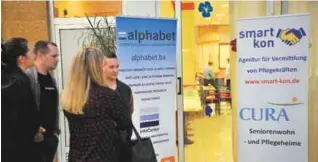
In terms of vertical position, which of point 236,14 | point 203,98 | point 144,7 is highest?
point 144,7

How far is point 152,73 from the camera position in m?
3.69

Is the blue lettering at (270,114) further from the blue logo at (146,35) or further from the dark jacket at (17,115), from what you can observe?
the dark jacket at (17,115)

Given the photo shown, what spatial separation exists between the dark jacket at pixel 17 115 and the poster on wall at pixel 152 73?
38.1 inches

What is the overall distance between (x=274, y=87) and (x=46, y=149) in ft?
7.44

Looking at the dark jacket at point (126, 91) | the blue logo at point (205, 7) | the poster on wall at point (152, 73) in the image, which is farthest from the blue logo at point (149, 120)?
the blue logo at point (205, 7)

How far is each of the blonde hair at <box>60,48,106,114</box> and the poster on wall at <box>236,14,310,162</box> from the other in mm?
1852

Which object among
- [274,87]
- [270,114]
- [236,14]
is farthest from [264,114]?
[236,14]

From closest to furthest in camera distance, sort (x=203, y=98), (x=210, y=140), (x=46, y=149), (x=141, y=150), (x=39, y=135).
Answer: (x=141, y=150) < (x=39, y=135) < (x=46, y=149) < (x=203, y=98) < (x=210, y=140)

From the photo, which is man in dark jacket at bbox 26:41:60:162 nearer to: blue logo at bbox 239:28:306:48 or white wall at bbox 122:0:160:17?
white wall at bbox 122:0:160:17

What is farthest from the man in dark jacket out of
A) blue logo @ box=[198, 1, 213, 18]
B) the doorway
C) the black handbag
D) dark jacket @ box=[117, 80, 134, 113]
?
blue logo @ box=[198, 1, 213, 18]

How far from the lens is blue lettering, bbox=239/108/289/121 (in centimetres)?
359

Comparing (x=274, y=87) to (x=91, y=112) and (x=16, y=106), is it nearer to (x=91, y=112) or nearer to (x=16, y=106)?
(x=91, y=112)

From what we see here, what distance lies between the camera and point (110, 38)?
13.2 ft

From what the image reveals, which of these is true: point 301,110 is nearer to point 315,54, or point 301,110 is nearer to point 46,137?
point 315,54
